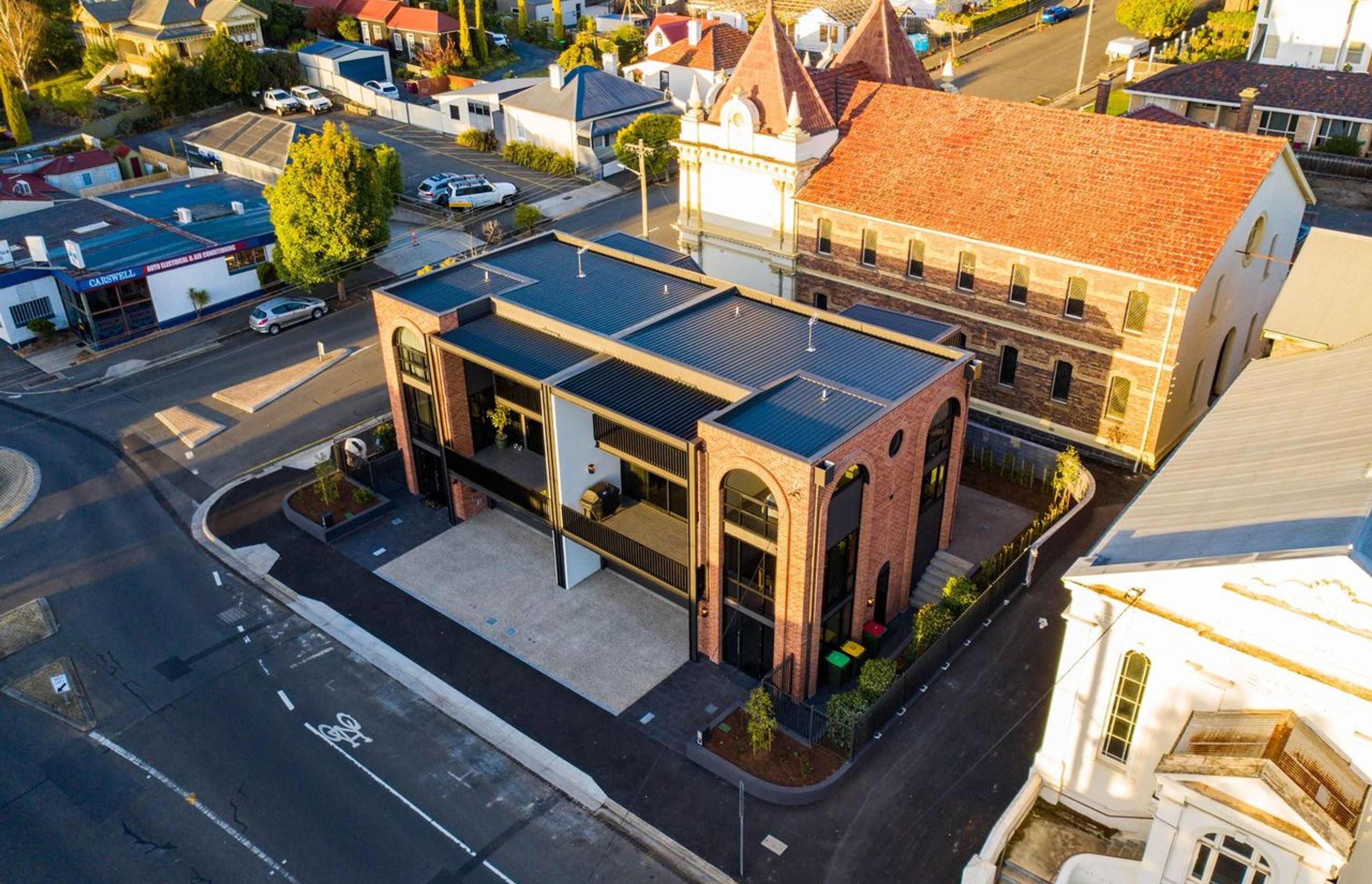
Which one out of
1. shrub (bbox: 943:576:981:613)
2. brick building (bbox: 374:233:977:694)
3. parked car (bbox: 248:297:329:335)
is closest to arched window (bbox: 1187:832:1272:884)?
brick building (bbox: 374:233:977:694)

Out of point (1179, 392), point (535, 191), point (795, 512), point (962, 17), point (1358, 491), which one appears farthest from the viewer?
point (962, 17)

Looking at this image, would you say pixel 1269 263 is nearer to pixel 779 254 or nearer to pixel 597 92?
pixel 779 254

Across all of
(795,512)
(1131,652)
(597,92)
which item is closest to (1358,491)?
(1131,652)

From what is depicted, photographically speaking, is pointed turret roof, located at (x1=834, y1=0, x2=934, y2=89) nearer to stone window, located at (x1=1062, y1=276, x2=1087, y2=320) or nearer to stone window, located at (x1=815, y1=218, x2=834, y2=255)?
stone window, located at (x1=815, y1=218, x2=834, y2=255)

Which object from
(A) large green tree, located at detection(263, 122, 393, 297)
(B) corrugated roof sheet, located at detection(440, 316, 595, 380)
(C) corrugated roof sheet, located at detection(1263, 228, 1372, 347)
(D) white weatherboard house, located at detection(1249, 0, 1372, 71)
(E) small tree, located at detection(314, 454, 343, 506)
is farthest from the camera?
(D) white weatherboard house, located at detection(1249, 0, 1372, 71)

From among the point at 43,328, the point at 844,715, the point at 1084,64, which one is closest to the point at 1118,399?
the point at 844,715

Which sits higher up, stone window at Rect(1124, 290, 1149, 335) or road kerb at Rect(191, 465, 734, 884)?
stone window at Rect(1124, 290, 1149, 335)
